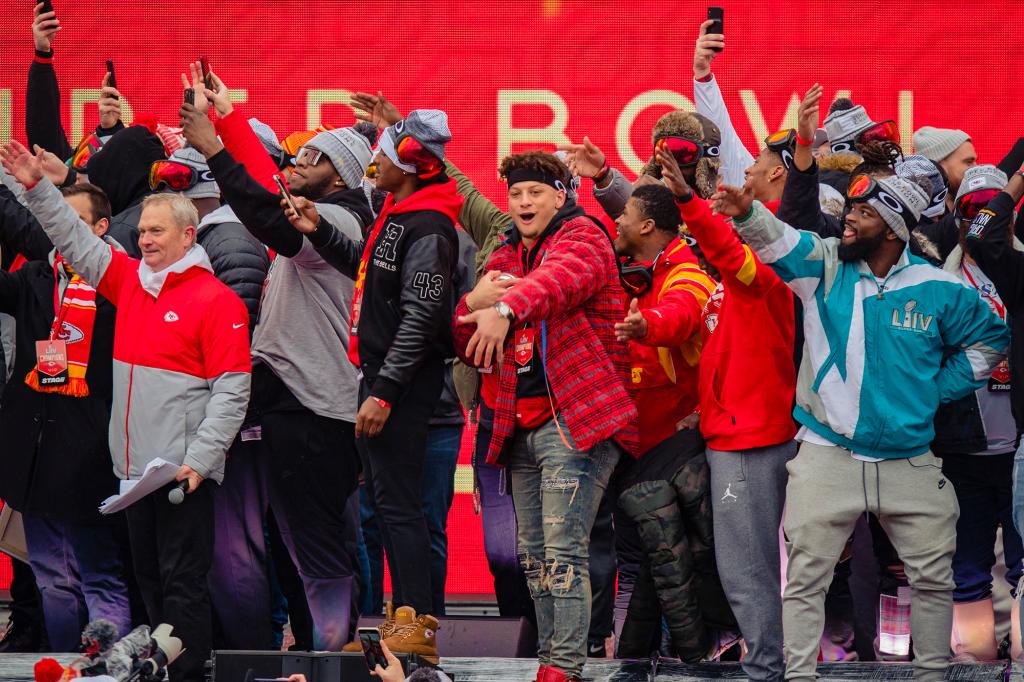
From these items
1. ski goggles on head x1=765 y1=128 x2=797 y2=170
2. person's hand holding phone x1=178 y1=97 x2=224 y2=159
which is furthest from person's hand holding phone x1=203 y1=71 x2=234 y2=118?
ski goggles on head x1=765 y1=128 x2=797 y2=170

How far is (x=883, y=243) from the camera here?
14.7 ft

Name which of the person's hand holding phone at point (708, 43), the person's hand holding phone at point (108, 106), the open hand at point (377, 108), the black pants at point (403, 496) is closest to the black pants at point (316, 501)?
the black pants at point (403, 496)

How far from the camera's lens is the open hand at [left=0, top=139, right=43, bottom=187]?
4.95 metres

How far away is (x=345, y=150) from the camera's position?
17.9 feet

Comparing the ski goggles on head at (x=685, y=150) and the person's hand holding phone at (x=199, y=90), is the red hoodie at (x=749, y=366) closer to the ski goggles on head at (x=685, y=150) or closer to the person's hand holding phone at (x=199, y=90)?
the ski goggles on head at (x=685, y=150)

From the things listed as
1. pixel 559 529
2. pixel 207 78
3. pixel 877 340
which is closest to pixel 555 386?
pixel 559 529

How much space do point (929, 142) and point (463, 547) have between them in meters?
3.01

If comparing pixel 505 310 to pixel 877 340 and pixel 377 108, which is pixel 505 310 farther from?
pixel 377 108

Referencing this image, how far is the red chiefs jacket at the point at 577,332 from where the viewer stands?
14.3 feet

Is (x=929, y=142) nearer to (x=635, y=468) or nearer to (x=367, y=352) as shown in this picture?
(x=635, y=468)

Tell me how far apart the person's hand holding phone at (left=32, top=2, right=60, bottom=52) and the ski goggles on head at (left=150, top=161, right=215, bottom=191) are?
3.84ft

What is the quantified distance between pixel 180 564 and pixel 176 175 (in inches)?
61.7

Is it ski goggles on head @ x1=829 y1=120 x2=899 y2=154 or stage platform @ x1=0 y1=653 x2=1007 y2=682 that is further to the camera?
ski goggles on head @ x1=829 y1=120 x2=899 y2=154

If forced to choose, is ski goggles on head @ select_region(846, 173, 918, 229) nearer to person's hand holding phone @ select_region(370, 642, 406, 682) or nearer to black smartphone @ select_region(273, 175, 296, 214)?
black smartphone @ select_region(273, 175, 296, 214)
